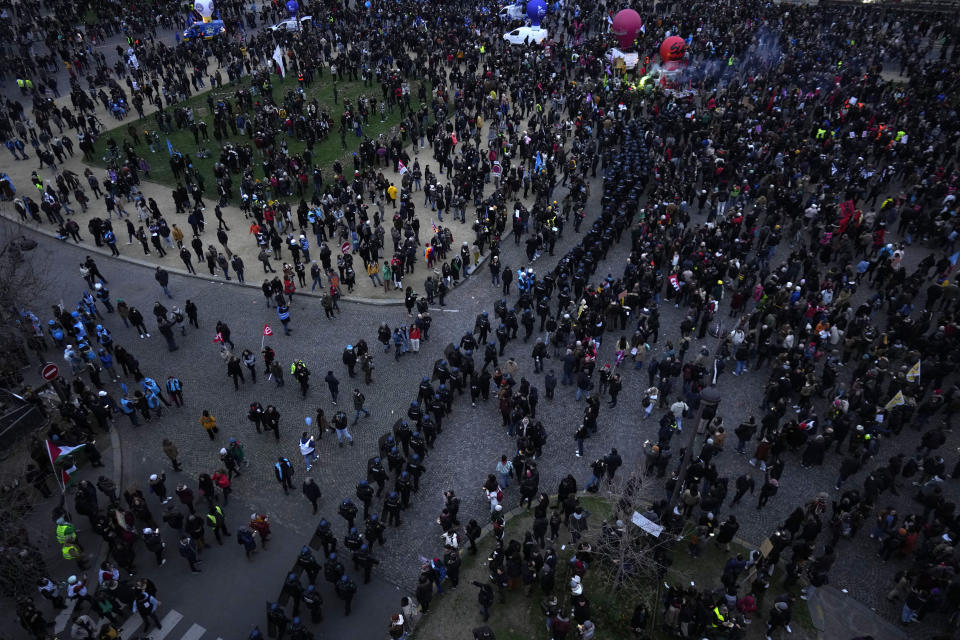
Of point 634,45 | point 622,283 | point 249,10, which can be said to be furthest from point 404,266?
point 249,10

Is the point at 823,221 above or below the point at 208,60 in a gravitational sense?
below

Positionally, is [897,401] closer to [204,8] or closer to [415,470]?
[415,470]

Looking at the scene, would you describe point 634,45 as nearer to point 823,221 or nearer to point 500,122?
point 500,122

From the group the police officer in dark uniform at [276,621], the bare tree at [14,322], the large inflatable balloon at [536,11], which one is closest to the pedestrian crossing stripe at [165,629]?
the police officer in dark uniform at [276,621]

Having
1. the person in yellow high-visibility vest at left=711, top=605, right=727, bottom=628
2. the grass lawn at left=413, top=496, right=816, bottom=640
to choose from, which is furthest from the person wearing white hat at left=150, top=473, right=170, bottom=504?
the person in yellow high-visibility vest at left=711, top=605, right=727, bottom=628

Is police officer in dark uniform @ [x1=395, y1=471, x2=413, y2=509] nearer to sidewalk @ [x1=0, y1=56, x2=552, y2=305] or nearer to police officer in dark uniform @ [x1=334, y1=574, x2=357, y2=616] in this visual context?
police officer in dark uniform @ [x1=334, y1=574, x2=357, y2=616]

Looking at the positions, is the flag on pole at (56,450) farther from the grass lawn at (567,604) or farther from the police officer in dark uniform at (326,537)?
the grass lawn at (567,604)
